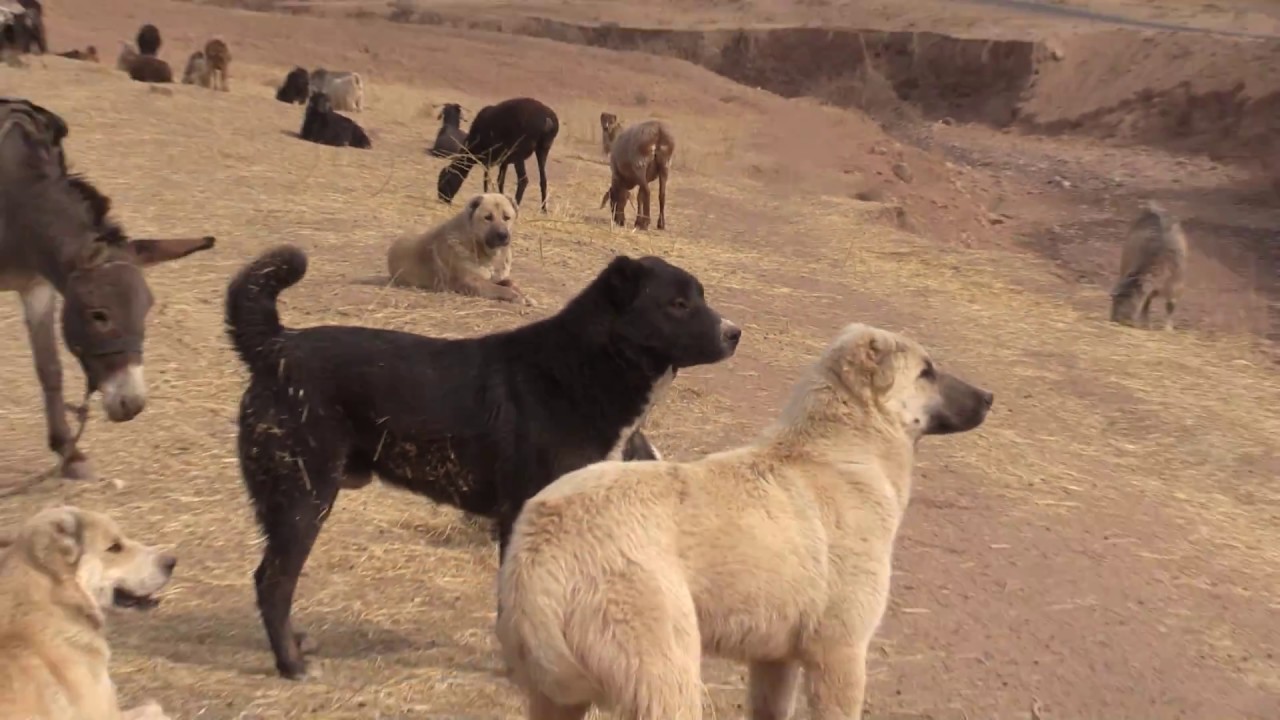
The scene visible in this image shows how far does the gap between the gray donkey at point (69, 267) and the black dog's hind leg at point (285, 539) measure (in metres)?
1.40

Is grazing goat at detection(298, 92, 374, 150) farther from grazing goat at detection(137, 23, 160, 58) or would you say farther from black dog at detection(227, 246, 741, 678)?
black dog at detection(227, 246, 741, 678)

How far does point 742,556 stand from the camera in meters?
4.31

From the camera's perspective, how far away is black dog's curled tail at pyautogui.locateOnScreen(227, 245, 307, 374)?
534cm

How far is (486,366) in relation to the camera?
5617mm

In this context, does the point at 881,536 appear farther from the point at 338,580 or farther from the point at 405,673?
the point at 338,580

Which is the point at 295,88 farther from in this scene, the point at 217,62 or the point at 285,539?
the point at 285,539

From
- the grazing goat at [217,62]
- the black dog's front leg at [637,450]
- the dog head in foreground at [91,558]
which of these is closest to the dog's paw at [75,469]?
the dog head in foreground at [91,558]

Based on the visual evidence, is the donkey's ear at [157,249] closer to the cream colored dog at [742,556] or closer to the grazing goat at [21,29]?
the cream colored dog at [742,556]

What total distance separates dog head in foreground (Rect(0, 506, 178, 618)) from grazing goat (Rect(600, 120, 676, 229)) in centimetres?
1132

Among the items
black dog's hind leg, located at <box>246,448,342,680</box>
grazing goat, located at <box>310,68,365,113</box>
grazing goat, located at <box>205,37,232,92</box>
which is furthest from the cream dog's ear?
grazing goat, located at <box>205,37,232,92</box>

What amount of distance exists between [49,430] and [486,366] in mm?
2917

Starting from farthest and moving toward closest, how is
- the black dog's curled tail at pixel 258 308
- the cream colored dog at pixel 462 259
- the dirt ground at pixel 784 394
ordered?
the cream colored dog at pixel 462 259
the dirt ground at pixel 784 394
the black dog's curled tail at pixel 258 308

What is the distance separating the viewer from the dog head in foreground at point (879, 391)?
4.98m

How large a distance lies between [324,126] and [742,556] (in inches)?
582
